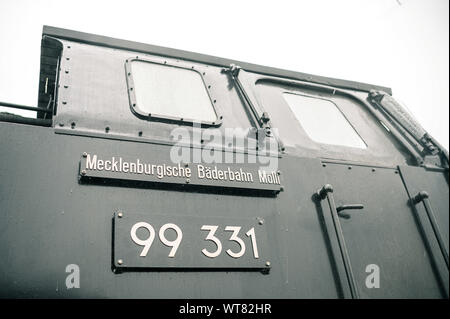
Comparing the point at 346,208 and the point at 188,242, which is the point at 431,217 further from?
the point at 188,242

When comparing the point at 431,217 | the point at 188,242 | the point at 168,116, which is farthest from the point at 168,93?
the point at 431,217

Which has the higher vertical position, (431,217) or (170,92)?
(170,92)

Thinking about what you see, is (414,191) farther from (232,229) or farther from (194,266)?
(194,266)

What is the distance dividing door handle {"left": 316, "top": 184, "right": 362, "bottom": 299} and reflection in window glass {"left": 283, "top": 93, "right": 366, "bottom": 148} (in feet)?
1.98

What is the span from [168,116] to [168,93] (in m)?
0.27

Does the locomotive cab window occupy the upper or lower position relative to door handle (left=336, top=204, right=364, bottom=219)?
upper

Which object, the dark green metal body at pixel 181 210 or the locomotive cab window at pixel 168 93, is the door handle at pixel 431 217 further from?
the locomotive cab window at pixel 168 93

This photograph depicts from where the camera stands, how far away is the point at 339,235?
2303mm

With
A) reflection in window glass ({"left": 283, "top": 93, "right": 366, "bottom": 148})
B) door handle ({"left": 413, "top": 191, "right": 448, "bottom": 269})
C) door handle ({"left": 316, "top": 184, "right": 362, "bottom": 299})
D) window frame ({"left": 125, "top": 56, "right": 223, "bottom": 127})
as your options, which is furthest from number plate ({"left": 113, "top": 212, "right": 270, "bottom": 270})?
door handle ({"left": 413, "top": 191, "right": 448, "bottom": 269})

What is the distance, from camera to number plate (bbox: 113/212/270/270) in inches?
71.6

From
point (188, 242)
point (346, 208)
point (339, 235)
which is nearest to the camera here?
point (188, 242)

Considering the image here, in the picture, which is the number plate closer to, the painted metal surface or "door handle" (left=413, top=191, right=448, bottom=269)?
the painted metal surface
